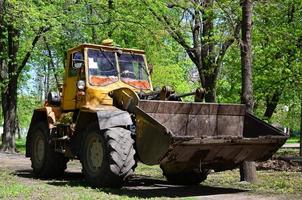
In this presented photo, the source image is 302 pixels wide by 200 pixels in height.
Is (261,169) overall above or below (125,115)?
below

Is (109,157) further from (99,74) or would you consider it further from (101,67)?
(101,67)

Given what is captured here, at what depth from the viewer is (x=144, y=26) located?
2367 centimetres

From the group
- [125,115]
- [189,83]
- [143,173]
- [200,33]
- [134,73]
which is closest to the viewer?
[125,115]

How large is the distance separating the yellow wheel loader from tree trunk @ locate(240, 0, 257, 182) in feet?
3.00

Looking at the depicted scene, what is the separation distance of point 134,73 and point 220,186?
11.2 feet

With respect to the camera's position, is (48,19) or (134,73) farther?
(48,19)

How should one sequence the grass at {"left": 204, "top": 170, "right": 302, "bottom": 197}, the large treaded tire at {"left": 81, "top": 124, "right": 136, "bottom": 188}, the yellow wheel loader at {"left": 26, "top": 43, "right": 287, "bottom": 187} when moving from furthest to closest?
the grass at {"left": 204, "top": 170, "right": 302, "bottom": 197} → the large treaded tire at {"left": 81, "top": 124, "right": 136, "bottom": 188} → the yellow wheel loader at {"left": 26, "top": 43, "right": 287, "bottom": 187}

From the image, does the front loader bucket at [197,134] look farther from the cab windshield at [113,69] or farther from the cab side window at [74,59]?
the cab side window at [74,59]

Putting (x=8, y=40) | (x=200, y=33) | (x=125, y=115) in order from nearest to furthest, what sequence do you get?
(x=125, y=115) < (x=200, y=33) < (x=8, y=40)

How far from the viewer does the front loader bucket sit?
9.55m

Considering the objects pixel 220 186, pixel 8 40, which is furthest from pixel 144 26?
pixel 220 186

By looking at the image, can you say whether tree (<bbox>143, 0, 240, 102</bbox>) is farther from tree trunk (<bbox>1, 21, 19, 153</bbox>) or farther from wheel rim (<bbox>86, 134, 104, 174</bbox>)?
tree trunk (<bbox>1, 21, 19, 153</bbox>)

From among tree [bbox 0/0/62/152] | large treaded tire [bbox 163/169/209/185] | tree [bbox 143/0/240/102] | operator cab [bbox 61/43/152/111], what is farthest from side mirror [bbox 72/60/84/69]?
tree [bbox 0/0/62/152]

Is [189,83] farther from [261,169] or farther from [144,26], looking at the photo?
[261,169]
